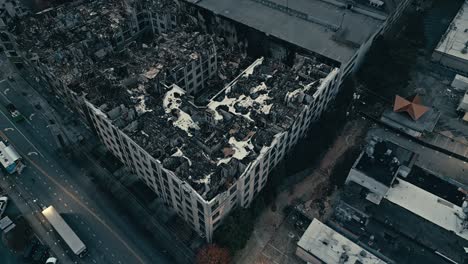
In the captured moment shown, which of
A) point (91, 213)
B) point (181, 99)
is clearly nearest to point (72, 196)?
point (91, 213)

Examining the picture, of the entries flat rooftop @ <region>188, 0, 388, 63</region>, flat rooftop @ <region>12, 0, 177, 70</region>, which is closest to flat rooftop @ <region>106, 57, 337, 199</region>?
flat rooftop @ <region>188, 0, 388, 63</region>

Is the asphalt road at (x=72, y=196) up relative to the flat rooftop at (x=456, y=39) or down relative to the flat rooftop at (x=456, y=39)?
down

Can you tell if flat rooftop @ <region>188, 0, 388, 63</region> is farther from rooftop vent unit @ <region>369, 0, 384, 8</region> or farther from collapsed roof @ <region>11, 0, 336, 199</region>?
collapsed roof @ <region>11, 0, 336, 199</region>

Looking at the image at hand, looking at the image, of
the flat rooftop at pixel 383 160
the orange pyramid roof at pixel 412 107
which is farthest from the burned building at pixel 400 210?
the orange pyramid roof at pixel 412 107

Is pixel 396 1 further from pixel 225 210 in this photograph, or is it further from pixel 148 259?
pixel 148 259

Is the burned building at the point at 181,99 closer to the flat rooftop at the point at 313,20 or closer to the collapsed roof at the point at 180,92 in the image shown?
the collapsed roof at the point at 180,92

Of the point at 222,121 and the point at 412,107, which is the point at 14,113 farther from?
the point at 412,107
